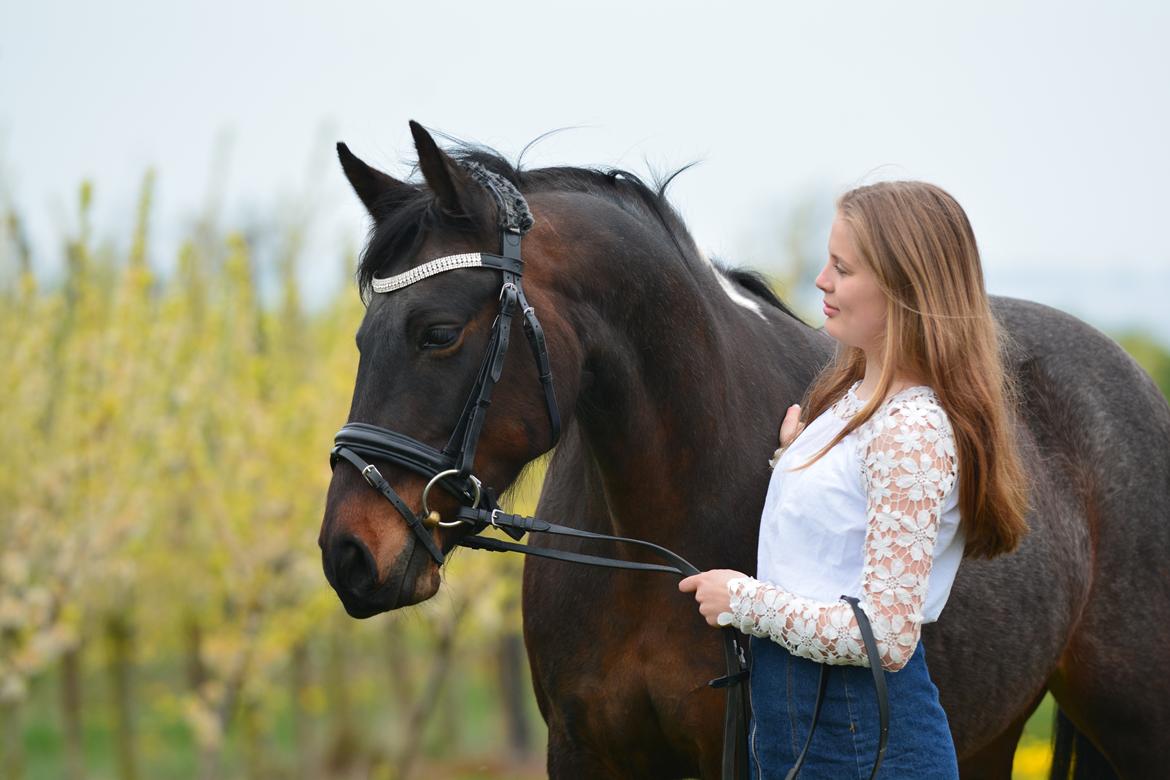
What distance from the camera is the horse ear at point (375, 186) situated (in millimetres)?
2725

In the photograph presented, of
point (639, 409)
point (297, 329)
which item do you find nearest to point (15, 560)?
point (297, 329)

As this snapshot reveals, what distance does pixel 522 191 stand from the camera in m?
2.86

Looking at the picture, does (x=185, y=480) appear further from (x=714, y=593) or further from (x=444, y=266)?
(x=714, y=593)

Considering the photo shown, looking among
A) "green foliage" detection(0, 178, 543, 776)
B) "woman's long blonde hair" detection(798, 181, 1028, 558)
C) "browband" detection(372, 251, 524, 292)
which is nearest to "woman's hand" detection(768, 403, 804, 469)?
"woman's long blonde hair" detection(798, 181, 1028, 558)

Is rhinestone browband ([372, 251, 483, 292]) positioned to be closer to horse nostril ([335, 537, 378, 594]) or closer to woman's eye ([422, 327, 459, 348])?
woman's eye ([422, 327, 459, 348])

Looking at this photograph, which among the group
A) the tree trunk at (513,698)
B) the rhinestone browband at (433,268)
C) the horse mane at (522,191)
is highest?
the horse mane at (522,191)

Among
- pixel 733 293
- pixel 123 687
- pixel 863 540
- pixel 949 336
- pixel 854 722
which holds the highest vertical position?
pixel 733 293

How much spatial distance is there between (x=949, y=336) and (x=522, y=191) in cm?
110

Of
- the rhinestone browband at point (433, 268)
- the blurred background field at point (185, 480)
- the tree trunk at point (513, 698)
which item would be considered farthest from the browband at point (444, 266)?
the tree trunk at point (513, 698)

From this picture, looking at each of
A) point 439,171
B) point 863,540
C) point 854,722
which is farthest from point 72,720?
point 863,540

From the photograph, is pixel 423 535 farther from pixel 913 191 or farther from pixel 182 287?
pixel 182 287

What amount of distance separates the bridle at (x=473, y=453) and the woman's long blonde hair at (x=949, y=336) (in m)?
0.37

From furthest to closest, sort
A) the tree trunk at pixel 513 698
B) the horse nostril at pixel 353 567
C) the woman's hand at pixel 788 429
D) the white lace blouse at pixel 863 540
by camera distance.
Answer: the tree trunk at pixel 513 698
the woman's hand at pixel 788 429
the horse nostril at pixel 353 567
the white lace blouse at pixel 863 540

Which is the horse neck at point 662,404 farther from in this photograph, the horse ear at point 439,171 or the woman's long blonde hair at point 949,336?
the woman's long blonde hair at point 949,336
